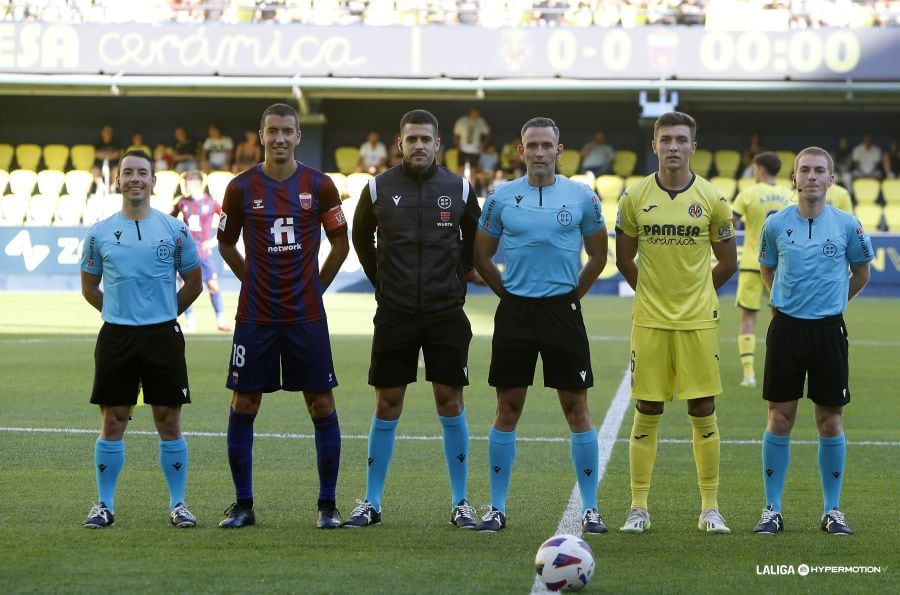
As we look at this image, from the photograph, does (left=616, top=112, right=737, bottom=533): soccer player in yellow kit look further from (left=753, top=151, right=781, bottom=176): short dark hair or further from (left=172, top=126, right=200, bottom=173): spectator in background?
(left=172, top=126, right=200, bottom=173): spectator in background

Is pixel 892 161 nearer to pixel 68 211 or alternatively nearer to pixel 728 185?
pixel 728 185

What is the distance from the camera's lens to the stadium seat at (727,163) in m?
28.4

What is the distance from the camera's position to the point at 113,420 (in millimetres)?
6312

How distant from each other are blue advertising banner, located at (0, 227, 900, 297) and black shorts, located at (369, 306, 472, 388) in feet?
58.4

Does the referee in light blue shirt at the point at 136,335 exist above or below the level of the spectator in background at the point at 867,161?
below

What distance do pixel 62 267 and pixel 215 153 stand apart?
4.76 m

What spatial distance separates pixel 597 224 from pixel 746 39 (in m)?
20.2

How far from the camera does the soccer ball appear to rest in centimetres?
504

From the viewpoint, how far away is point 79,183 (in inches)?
1073

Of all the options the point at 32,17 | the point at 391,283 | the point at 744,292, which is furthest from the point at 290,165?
the point at 32,17

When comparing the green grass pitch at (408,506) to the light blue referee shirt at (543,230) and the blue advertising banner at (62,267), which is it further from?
the blue advertising banner at (62,267)

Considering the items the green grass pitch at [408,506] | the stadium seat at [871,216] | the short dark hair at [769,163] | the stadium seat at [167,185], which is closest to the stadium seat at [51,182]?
the stadium seat at [167,185]

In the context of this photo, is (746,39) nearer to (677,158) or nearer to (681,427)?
(681,427)

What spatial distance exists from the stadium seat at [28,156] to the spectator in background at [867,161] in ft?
57.2
